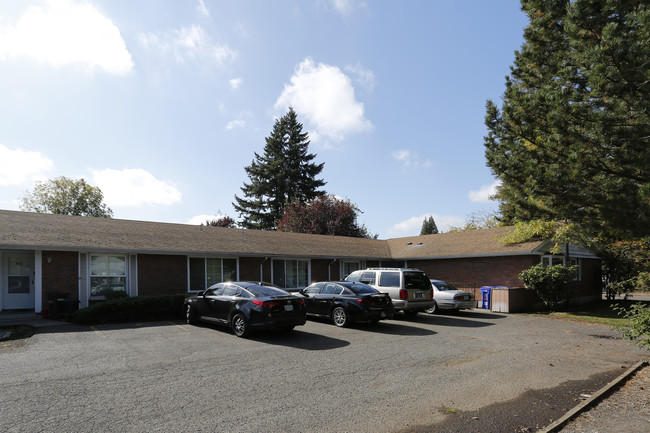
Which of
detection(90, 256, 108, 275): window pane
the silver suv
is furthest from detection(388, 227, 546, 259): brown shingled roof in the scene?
detection(90, 256, 108, 275): window pane

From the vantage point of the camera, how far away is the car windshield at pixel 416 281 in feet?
48.4

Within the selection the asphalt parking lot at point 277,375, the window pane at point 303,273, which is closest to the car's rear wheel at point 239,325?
the asphalt parking lot at point 277,375

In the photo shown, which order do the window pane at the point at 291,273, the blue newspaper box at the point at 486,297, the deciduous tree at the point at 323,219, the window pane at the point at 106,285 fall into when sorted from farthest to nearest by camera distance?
1. the deciduous tree at the point at 323,219
2. the window pane at the point at 291,273
3. the blue newspaper box at the point at 486,297
4. the window pane at the point at 106,285

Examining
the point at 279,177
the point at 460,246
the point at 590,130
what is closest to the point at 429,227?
the point at 279,177

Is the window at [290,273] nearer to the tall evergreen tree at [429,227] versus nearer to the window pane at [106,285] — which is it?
the window pane at [106,285]

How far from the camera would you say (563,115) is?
12.1m

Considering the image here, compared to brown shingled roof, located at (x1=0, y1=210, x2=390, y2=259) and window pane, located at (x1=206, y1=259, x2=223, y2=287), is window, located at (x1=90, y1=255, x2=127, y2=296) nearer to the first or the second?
brown shingled roof, located at (x1=0, y1=210, x2=390, y2=259)

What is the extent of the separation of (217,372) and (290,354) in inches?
75.6

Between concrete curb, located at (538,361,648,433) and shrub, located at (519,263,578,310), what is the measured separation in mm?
10434

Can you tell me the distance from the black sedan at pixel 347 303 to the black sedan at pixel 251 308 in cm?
195

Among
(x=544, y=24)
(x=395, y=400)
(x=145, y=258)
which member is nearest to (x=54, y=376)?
(x=395, y=400)

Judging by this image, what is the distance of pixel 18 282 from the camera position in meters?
15.1

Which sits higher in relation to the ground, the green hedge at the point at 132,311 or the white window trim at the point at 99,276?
the white window trim at the point at 99,276

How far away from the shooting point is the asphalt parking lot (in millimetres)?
5137
